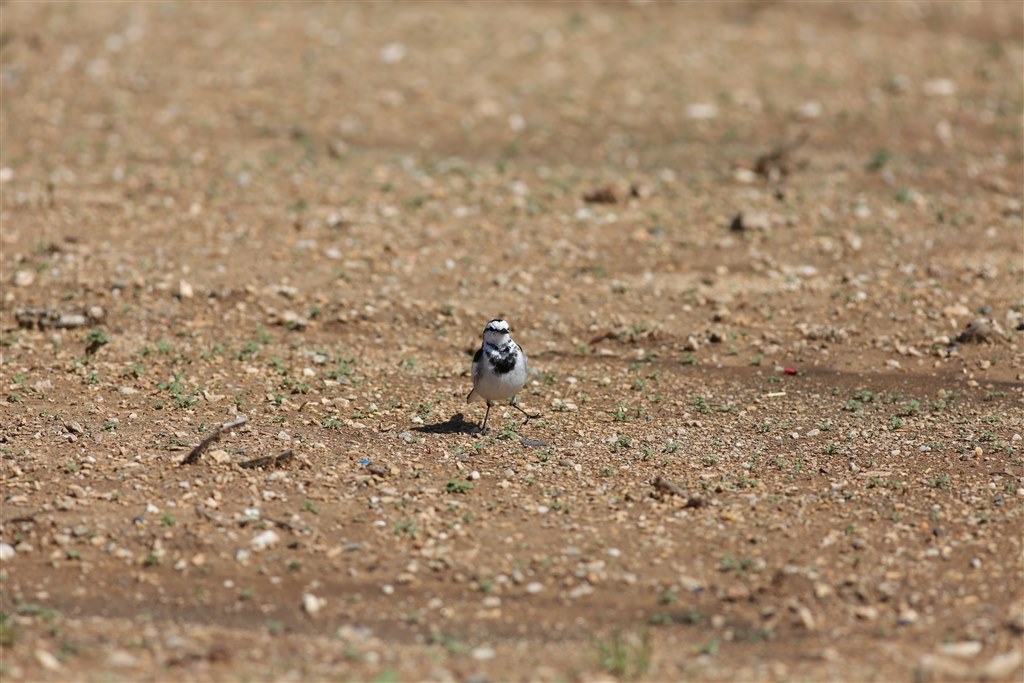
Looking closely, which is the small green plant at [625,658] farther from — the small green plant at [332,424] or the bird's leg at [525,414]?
the small green plant at [332,424]

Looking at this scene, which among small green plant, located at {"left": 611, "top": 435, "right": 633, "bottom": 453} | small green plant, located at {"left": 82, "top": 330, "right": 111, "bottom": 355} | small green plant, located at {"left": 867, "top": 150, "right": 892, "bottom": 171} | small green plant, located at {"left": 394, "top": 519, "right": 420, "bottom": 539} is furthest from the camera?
small green plant, located at {"left": 867, "top": 150, "right": 892, "bottom": 171}

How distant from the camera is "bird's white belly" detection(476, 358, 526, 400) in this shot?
9.86 metres

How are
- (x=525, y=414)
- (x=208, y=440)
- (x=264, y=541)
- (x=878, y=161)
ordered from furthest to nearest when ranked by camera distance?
(x=878, y=161)
(x=525, y=414)
(x=208, y=440)
(x=264, y=541)

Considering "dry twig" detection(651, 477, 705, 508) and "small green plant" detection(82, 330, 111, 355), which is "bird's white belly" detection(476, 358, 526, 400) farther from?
"small green plant" detection(82, 330, 111, 355)

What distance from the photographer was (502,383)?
9.87 m

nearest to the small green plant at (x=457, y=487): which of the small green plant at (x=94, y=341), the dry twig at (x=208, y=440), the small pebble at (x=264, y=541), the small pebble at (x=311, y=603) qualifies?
the small pebble at (x=264, y=541)

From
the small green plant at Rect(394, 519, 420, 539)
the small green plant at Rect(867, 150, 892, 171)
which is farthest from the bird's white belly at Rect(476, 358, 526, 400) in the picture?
the small green plant at Rect(867, 150, 892, 171)

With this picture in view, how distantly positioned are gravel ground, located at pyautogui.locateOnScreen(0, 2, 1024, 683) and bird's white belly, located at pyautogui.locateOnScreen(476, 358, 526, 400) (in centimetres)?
35

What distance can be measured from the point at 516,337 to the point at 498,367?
2316 mm

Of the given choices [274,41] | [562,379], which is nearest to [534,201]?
[562,379]

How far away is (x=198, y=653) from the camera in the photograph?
7.03 metres

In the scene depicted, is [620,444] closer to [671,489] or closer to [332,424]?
[671,489]

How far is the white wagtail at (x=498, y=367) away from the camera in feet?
32.3

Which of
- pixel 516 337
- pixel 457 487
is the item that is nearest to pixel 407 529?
pixel 457 487
